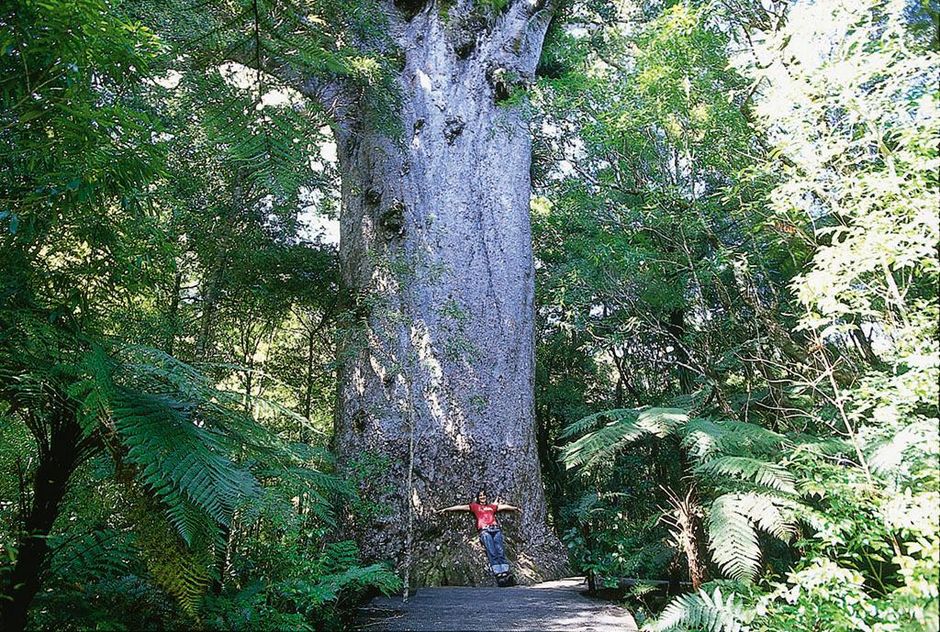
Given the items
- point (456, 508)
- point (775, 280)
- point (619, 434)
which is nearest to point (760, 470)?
point (619, 434)

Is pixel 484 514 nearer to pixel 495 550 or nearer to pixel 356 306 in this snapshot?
pixel 495 550

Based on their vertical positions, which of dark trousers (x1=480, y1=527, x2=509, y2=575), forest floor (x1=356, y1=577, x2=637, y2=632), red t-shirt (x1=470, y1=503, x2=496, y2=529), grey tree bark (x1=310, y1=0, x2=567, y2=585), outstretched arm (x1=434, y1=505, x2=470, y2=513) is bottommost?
forest floor (x1=356, y1=577, x2=637, y2=632)

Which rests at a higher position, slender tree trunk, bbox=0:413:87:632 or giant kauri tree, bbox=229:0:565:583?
giant kauri tree, bbox=229:0:565:583

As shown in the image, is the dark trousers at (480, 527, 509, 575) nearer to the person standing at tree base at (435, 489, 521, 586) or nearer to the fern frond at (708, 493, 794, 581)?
the person standing at tree base at (435, 489, 521, 586)

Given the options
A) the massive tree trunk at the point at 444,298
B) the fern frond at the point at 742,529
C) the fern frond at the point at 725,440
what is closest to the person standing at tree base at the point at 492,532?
the massive tree trunk at the point at 444,298

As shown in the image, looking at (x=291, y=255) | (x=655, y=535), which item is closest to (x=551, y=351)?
(x=655, y=535)

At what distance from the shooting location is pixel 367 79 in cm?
547

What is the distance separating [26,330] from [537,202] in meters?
7.78

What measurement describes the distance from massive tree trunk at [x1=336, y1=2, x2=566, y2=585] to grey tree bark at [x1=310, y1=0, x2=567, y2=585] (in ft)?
0.04

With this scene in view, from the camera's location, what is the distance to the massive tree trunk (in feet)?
16.7

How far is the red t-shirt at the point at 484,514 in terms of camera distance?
5035 millimetres

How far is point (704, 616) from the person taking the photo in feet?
9.25

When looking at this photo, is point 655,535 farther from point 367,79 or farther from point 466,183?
point 367,79

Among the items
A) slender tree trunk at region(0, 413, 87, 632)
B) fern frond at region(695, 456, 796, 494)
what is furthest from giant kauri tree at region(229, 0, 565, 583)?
slender tree trunk at region(0, 413, 87, 632)
